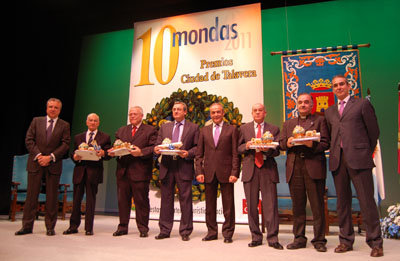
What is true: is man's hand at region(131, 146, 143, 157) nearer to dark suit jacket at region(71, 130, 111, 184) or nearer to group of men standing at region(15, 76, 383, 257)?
group of men standing at region(15, 76, 383, 257)

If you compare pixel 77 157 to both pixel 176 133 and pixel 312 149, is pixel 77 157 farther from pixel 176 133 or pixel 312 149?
pixel 312 149

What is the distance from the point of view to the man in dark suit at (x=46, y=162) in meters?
3.95

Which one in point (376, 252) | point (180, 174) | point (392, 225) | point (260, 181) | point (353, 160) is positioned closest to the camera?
point (376, 252)

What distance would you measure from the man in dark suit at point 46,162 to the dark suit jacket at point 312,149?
2.93 metres

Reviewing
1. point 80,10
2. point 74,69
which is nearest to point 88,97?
point 74,69

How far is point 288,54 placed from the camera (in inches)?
228

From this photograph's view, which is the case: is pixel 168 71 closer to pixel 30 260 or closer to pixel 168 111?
pixel 168 111

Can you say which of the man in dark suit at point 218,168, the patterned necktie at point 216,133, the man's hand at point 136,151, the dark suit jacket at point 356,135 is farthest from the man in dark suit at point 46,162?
the dark suit jacket at point 356,135

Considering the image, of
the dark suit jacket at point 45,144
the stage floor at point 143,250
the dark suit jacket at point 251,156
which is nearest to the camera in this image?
the stage floor at point 143,250

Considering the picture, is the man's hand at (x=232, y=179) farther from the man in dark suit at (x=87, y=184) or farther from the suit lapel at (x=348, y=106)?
the man in dark suit at (x=87, y=184)

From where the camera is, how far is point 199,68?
631 centimetres

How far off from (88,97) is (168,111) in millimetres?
3193

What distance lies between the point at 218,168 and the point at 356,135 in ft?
5.18

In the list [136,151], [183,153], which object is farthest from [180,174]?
[136,151]
